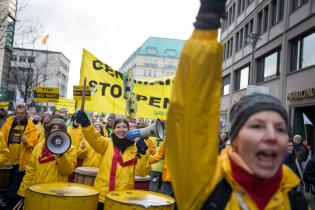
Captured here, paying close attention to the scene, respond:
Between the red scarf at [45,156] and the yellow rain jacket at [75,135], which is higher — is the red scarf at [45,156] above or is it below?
below

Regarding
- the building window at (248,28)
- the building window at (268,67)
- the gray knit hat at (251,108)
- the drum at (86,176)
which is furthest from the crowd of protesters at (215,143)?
the building window at (248,28)

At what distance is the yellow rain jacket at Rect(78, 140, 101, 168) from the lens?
24.2 feet

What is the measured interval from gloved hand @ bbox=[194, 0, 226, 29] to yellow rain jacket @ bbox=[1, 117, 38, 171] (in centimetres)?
737

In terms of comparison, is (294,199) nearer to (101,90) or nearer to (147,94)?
(101,90)

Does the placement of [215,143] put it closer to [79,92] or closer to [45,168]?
[45,168]

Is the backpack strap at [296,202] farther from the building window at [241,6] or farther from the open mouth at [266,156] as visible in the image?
the building window at [241,6]

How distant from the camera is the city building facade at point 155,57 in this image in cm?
11819

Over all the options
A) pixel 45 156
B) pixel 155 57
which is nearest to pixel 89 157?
pixel 45 156

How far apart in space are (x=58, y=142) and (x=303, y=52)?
18616mm

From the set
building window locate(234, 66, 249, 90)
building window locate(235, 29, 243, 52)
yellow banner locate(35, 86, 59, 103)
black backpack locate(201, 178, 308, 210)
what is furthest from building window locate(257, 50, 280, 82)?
black backpack locate(201, 178, 308, 210)

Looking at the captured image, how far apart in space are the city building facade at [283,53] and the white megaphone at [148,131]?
851 centimetres

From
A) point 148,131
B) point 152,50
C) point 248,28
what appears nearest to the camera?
point 148,131

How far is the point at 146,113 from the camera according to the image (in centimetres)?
1264

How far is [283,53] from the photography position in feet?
76.1
